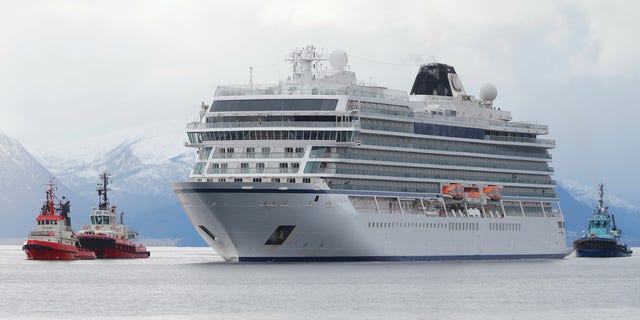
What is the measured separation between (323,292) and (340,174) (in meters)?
25.0

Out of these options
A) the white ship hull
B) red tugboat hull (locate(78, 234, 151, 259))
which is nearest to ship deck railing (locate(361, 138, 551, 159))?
the white ship hull

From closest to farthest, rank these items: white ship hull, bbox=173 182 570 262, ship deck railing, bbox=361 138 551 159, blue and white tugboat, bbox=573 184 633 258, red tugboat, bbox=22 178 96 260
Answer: white ship hull, bbox=173 182 570 262 < ship deck railing, bbox=361 138 551 159 < red tugboat, bbox=22 178 96 260 < blue and white tugboat, bbox=573 184 633 258

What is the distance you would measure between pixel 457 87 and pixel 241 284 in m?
46.0

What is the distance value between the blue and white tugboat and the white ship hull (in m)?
50.7

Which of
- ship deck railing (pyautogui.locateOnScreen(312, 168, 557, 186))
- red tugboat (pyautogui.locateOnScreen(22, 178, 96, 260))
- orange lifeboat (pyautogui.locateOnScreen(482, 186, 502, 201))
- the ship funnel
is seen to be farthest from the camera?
red tugboat (pyautogui.locateOnScreen(22, 178, 96, 260))

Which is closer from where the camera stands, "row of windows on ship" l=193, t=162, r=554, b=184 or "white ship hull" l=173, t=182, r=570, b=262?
"white ship hull" l=173, t=182, r=570, b=262

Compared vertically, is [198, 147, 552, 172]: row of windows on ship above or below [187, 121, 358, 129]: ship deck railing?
below

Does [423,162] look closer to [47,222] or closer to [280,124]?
[280,124]

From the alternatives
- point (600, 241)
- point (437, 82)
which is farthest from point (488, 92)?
point (600, 241)

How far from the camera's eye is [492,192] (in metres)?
130

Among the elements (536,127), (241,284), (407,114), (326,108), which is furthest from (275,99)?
(536,127)

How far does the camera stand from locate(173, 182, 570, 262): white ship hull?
10688 centimetres

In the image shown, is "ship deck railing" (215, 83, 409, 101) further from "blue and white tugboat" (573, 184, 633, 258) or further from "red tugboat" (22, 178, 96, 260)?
"blue and white tugboat" (573, 184, 633, 258)

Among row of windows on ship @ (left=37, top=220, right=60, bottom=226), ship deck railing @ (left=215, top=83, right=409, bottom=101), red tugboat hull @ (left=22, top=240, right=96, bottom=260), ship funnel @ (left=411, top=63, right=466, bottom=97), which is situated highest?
ship funnel @ (left=411, top=63, right=466, bottom=97)
